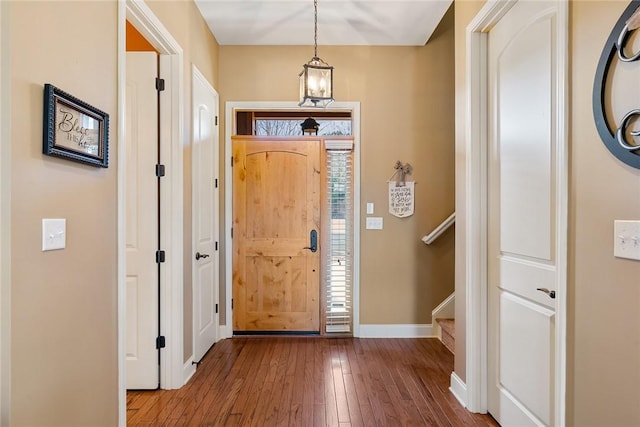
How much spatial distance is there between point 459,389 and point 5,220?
2.54 metres

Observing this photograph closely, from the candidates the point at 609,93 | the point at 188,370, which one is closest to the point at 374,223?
the point at 188,370

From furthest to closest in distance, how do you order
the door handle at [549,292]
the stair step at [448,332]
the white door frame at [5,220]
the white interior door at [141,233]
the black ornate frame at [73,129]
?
the stair step at [448,332] < the white interior door at [141,233] < the door handle at [549,292] < the black ornate frame at [73,129] < the white door frame at [5,220]

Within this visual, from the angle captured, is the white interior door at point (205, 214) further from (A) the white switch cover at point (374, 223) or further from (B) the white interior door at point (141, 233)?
(A) the white switch cover at point (374, 223)

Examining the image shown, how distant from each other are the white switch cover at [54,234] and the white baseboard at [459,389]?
234 centimetres

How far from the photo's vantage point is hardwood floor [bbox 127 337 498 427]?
2.09 metres

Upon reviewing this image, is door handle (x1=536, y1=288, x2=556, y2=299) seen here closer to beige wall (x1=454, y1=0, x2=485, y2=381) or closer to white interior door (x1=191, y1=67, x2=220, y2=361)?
beige wall (x1=454, y1=0, x2=485, y2=381)

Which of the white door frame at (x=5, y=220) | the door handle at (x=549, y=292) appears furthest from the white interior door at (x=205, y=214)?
the door handle at (x=549, y=292)

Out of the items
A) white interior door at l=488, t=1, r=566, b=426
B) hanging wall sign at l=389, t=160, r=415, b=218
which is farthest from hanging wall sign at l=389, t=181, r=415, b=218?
white interior door at l=488, t=1, r=566, b=426

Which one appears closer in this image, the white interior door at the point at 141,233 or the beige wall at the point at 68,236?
the beige wall at the point at 68,236

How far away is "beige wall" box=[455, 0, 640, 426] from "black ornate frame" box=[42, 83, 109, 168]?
192 centimetres

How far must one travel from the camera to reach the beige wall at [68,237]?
3.59 ft

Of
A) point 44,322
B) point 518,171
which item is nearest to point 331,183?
point 518,171

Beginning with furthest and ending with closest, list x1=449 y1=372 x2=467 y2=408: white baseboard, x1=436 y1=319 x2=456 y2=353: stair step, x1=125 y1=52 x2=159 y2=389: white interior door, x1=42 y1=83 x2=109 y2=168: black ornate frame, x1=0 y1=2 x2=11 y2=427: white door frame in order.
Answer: x1=436 y1=319 x2=456 y2=353: stair step, x1=125 y1=52 x2=159 y2=389: white interior door, x1=449 y1=372 x2=467 y2=408: white baseboard, x1=42 y1=83 x2=109 y2=168: black ornate frame, x1=0 y1=2 x2=11 y2=427: white door frame

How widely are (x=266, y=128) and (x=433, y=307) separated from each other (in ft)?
8.48
